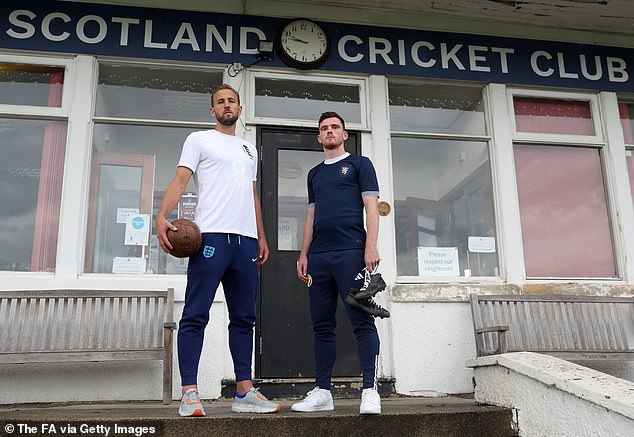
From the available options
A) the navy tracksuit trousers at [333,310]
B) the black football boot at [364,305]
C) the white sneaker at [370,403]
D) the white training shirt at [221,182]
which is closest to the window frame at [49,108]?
the white training shirt at [221,182]

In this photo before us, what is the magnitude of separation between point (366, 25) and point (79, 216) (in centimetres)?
322

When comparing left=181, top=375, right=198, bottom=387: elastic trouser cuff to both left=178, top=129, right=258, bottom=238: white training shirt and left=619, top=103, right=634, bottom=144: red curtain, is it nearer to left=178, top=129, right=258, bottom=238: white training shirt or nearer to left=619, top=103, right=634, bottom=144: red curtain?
left=178, top=129, right=258, bottom=238: white training shirt

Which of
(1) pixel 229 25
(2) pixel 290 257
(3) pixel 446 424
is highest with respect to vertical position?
(1) pixel 229 25

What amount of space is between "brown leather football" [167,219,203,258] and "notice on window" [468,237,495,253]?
10.9 ft

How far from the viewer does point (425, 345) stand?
17.6ft

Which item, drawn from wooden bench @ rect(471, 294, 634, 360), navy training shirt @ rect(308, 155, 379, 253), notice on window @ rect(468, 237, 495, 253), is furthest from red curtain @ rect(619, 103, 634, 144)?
navy training shirt @ rect(308, 155, 379, 253)

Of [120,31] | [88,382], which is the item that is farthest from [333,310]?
[120,31]

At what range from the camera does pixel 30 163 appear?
5348 millimetres

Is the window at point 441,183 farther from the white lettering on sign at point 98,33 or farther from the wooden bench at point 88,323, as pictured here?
the white lettering on sign at point 98,33

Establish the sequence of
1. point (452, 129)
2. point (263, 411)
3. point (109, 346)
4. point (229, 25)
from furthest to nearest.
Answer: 1. point (452, 129)
2. point (229, 25)
3. point (109, 346)
4. point (263, 411)

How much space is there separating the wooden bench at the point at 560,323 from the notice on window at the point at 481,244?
1.90ft

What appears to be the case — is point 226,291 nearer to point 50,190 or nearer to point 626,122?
point 50,190

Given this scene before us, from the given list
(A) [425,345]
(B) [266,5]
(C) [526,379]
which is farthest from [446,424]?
(B) [266,5]

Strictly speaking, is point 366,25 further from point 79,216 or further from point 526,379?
point 526,379
